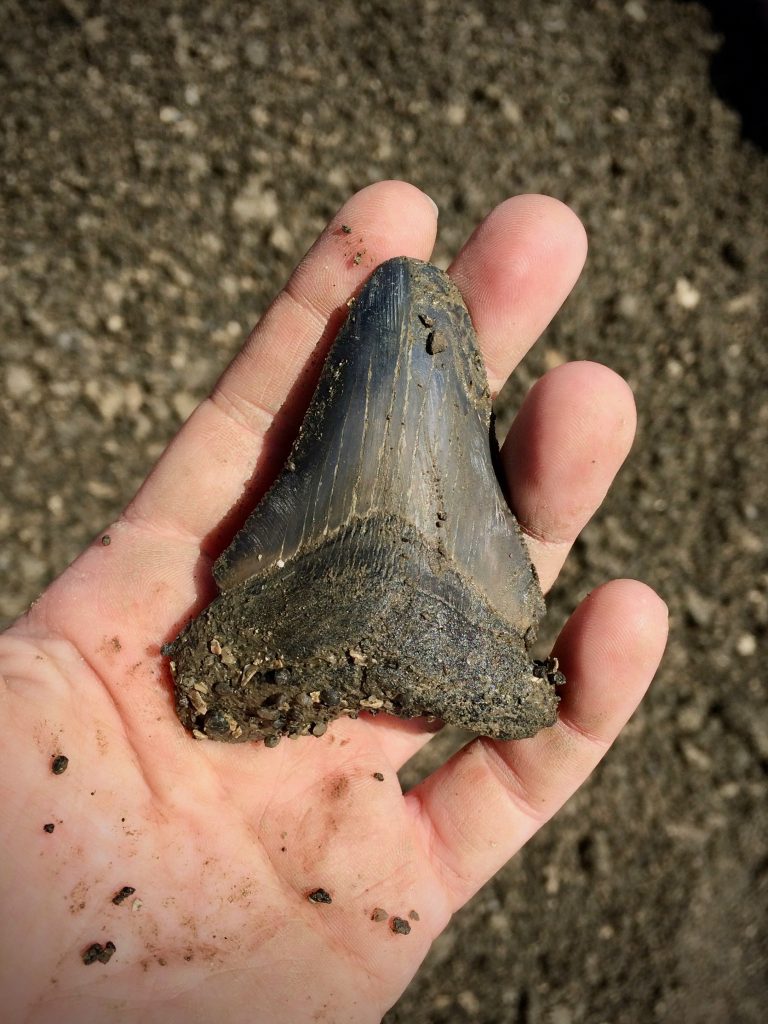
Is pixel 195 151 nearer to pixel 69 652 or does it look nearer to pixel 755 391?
pixel 69 652

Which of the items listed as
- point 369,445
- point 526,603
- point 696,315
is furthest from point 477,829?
point 696,315

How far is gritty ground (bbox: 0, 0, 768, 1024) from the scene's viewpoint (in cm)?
336

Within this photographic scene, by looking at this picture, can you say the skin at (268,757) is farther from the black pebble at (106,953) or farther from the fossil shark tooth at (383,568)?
the fossil shark tooth at (383,568)

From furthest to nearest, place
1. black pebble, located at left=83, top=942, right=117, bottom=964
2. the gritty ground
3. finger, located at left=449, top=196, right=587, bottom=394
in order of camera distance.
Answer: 1. the gritty ground
2. finger, located at left=449, top=196, right=587, bottom=394
3. black pebble, located at left=83, top=942, right=117, bottom=964

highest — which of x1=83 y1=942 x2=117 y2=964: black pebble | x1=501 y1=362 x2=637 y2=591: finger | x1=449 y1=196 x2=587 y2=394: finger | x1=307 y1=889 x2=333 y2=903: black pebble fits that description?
x1=449 y1=196 x2=587 y2=394: finger

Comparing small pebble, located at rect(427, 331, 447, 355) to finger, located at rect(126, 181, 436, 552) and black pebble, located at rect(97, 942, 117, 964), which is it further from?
black pebble, located at rect(97, 942, 117, 964)

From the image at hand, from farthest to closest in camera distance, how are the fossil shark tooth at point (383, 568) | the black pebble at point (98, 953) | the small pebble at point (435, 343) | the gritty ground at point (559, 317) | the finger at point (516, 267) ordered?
the gritty ground at point (559, 317) < the finger at point (516, 267) < the small pebble at point (435, 343) < the fossil shark tooth at point (383, 568) < the black pebble at point (98, 953)

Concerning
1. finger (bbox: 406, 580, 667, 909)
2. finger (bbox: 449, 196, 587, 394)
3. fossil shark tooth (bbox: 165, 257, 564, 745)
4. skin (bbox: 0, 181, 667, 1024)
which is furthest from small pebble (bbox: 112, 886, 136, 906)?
finger (bbox: 449, 196, 587, 394)

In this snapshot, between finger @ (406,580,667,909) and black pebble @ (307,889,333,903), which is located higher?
finger @ (406,580,667,909)

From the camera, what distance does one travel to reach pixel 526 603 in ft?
8.11

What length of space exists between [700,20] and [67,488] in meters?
3.19

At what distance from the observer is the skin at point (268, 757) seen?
216 centimetres

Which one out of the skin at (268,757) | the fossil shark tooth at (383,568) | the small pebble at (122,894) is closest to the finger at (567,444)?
the skin at (268,757)

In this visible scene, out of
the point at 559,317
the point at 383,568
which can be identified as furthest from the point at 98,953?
the point at 559,317
